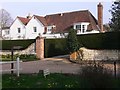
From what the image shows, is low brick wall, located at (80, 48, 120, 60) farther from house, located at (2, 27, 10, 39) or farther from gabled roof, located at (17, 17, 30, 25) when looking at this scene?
house, located at (2, 27, 10, 39)

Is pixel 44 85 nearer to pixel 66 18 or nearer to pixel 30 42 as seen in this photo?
pixel 30 42

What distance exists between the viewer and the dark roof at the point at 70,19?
50294 millimetres

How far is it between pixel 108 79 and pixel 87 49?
20920mm

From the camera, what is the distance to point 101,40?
28.6 m

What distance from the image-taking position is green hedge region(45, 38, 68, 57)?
108 feet

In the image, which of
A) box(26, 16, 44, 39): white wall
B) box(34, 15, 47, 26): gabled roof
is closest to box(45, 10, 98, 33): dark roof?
box(34, 15, 47, 26): gabled roof

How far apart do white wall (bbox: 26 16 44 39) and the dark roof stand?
1.79 m

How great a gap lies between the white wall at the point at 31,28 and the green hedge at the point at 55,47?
21.7 meters

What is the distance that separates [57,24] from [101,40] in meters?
26.2

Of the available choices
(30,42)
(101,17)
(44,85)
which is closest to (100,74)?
(44,85)

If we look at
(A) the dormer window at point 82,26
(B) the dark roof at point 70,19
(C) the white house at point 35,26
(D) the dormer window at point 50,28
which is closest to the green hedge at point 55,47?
(B) the dark roof at point 70,19

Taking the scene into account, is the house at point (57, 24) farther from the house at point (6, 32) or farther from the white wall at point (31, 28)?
the house at point (6, 32)

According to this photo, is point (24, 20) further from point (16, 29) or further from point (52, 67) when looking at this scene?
point (52, 67)

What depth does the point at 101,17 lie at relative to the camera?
47156mm
